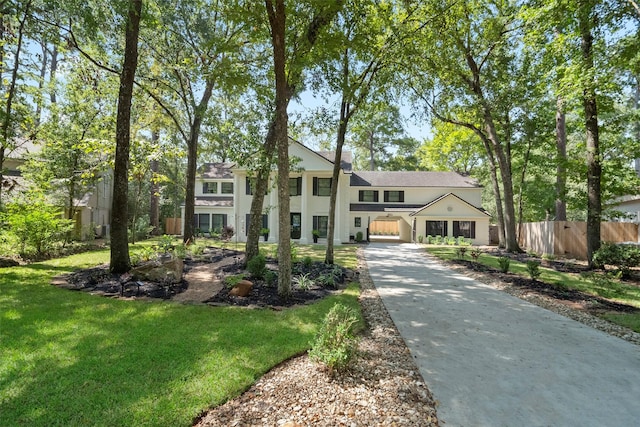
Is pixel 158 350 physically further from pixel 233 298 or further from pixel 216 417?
pixel 233 298

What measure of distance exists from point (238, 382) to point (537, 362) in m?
3.78

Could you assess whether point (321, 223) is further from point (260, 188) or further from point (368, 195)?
point (260, 188)

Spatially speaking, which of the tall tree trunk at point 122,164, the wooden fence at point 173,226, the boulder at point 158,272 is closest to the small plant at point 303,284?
the boulder at point 158,272

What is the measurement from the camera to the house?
23.7 m

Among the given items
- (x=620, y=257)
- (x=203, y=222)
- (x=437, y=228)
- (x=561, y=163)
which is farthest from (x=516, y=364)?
(x=203, y=222)

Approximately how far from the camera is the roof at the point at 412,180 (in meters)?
A: 28.2

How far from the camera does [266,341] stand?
4.58m

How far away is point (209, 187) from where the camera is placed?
28.5 meters

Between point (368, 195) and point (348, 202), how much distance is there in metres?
4.04

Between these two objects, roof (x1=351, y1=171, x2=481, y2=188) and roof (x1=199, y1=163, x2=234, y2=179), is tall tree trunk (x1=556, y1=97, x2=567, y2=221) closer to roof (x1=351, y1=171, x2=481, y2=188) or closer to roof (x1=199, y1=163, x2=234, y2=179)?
roof (x1=351, y1=171, x2=481, y2=188)

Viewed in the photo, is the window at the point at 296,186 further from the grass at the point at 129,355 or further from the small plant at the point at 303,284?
the grass at the point at 129,355

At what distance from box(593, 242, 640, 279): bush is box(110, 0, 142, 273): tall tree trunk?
14804 millimetres

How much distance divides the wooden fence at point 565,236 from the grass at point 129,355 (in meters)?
15.6

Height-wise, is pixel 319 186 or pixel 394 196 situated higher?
pixel 319 186
